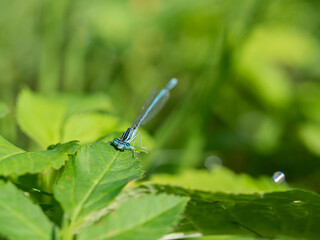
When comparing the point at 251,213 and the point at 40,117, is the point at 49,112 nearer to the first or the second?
the point at 40,117

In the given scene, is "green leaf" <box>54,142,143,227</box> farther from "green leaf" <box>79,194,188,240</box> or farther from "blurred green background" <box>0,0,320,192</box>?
"blurred green background" <box>0,0,320,192</box>

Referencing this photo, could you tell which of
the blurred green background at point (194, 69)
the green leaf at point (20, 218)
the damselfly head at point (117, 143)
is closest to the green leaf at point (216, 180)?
the damselfly head at point (117, 143)

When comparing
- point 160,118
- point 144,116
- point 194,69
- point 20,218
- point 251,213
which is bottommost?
point 20,218

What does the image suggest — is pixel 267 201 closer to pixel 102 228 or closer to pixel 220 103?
pixel 102 228

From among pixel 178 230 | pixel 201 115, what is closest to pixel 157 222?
pixel 178 230

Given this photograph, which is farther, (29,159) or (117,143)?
(117,143)

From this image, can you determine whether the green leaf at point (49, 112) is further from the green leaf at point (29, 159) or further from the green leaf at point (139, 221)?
the green leaf at point (139, 221)

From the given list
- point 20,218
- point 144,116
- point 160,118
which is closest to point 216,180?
point 144,116

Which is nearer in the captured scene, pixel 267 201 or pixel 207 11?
pixel 267 201
